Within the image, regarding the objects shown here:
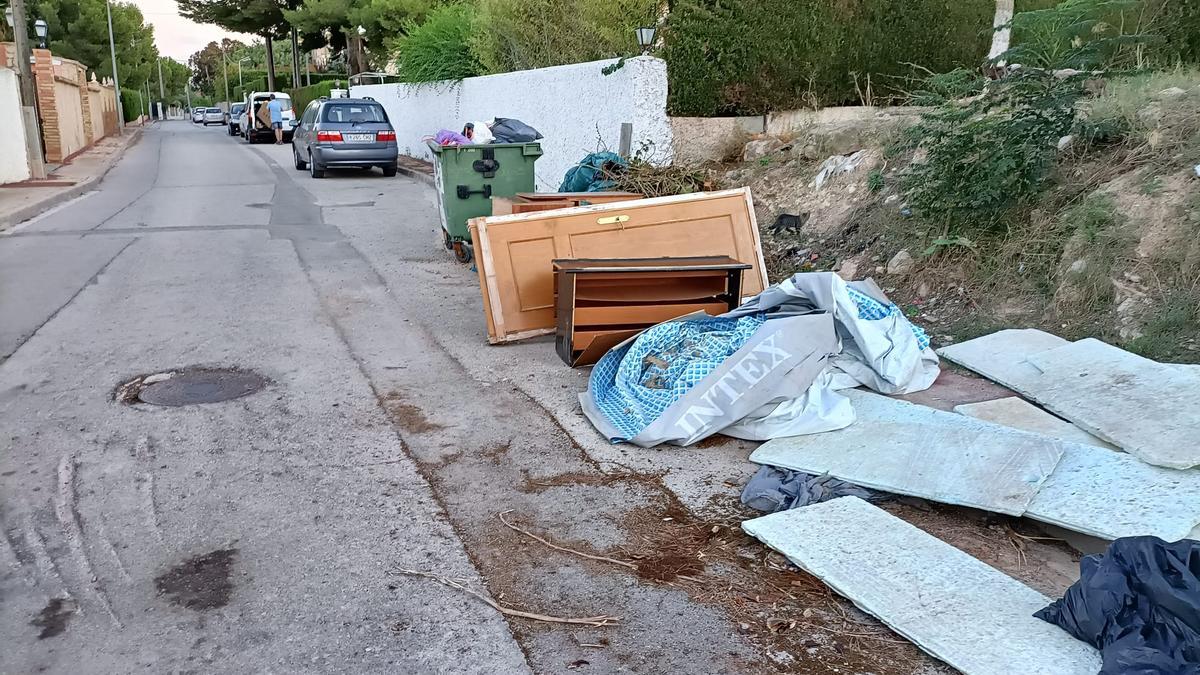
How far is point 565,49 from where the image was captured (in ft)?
54.0

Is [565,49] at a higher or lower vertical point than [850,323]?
higher

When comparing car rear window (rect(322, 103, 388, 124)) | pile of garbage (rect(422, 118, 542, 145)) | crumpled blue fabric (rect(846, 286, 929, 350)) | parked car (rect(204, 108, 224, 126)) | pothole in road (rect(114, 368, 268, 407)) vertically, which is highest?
parked car (rect(204, 108, 224, 126))

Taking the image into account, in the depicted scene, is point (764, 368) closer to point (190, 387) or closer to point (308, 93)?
point (190, 387)

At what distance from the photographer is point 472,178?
10.0 m

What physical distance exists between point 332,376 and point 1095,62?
7070 mm

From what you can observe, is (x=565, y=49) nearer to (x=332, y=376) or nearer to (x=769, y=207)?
(x=769, y=207)

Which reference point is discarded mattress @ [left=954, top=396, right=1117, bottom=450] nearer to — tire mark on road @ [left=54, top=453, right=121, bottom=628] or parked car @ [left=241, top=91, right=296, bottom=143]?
tire mark on road @ [left=54, top=453, right=121, bottom=628]

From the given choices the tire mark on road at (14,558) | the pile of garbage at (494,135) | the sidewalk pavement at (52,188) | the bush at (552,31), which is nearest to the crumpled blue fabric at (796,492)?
the tire mark on road at (14,558)

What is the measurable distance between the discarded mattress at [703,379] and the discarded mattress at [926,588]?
0.99 m

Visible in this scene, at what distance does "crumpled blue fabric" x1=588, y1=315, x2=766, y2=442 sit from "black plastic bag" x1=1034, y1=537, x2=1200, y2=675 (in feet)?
7.61

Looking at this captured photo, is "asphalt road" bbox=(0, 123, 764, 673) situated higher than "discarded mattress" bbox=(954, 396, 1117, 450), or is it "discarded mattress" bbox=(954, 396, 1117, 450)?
"discarded mattress" bbox=(954, 396, 1117, 450)

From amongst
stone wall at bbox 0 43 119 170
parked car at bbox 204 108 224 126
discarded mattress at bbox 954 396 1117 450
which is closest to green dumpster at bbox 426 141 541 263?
discarded mattress at bbox 954 396 1117 450

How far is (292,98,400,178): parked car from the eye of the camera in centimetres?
1922

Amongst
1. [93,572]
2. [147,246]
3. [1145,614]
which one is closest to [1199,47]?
[1145,614]
